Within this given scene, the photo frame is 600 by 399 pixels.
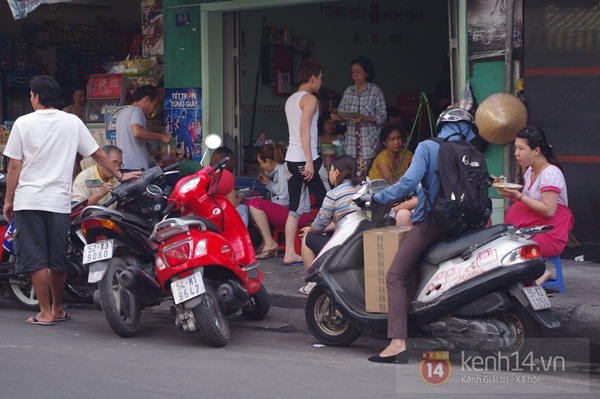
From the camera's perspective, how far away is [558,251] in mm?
7680

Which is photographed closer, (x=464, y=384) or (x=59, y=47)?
(x=464, y=384)

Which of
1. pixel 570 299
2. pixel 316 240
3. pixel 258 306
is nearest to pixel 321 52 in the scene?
pixel 316 240

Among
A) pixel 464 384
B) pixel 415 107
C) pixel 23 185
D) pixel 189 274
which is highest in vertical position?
pixel 415 107

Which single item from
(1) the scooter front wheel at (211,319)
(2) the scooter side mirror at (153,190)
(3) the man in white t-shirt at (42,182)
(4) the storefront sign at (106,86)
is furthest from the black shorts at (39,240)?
(4) the storefront sign at (106,86)

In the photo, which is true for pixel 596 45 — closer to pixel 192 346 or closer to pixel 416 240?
pixel 416 240

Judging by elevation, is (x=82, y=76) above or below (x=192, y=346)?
above

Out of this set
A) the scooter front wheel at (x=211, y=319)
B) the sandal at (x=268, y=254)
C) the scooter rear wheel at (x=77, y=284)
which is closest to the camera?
the scooter front wheel at (x=211, y=319)

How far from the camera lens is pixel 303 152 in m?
9.73

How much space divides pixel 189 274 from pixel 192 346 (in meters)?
0.58

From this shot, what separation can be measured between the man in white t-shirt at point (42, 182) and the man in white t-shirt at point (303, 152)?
2.38 meters

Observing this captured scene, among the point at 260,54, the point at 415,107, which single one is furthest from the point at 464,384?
the point at 415,107

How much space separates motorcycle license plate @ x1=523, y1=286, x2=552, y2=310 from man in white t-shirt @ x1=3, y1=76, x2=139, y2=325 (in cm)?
323

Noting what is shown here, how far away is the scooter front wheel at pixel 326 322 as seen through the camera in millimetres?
7133

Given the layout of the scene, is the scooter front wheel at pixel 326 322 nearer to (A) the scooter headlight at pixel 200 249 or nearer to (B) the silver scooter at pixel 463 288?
(B) the silver scooter at pixel 463 288
